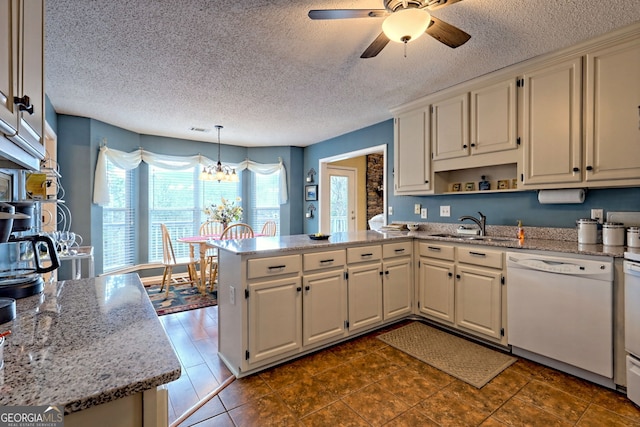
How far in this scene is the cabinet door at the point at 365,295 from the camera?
2.64m

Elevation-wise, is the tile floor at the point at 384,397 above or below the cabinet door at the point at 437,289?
below

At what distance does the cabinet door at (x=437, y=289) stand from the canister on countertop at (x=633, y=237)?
117cm

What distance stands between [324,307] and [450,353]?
1079 mm

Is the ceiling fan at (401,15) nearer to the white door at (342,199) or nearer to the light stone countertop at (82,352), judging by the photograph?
the light stone countertop at (82,352)

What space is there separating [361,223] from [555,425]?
15.8 ft

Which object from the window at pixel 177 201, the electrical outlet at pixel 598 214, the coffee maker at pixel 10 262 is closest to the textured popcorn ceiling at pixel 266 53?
the electrical outlet at pixel 598 214

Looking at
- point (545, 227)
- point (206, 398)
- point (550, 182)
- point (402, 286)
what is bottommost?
point (206, 398)

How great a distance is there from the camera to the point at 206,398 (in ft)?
6.25

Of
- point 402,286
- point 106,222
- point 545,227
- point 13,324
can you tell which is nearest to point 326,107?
point 402,286

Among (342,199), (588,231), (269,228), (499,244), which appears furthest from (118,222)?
(588,231)

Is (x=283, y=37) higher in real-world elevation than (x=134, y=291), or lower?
higher

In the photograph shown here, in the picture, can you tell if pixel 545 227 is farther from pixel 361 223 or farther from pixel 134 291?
pixel 361 223

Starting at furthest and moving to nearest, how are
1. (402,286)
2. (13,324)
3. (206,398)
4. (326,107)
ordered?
1. (326,107)
2. (402,286)
3. (206,398)
4. (13,324)

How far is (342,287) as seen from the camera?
2.57 m
